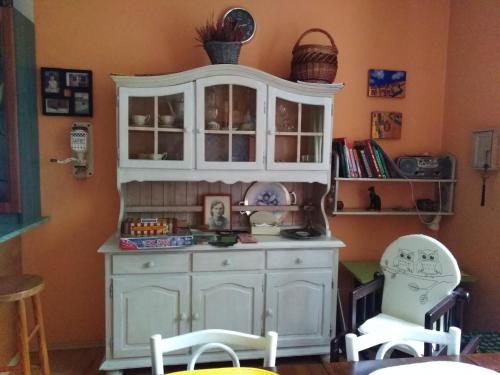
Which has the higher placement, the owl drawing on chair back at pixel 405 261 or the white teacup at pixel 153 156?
the white teacup at pixel 153 156

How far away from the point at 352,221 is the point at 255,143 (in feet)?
3.28

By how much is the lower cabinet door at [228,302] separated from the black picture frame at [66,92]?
1305 millimetres

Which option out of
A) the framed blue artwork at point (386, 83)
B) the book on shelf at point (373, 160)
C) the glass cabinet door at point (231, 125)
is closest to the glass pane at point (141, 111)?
the glass cabinet door at point (231, 125)

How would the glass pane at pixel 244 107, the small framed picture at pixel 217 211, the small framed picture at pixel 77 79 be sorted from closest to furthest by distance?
1. the glass pane at pixel 244 107
2. the small framed picture at pixel 77 79
3. the small framed picture at pixel 217 211

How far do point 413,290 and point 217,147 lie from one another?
1354 mm

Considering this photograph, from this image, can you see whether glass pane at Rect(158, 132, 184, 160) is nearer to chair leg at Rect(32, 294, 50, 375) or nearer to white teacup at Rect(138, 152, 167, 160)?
white teacup at Rect(138, 152, 167, 160)

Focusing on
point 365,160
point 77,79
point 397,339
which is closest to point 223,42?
point 77,79

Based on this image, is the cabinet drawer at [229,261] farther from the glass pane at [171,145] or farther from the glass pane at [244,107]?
the glass pane at [244,107]

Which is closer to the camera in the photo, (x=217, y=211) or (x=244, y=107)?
(x=244, y=107)

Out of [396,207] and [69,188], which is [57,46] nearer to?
[69,188]

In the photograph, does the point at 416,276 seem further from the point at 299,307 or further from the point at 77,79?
the point at 77,79

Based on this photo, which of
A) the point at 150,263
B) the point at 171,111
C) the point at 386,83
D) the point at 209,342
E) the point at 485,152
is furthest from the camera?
the point at 386,83

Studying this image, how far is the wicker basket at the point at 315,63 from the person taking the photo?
7.00 feet

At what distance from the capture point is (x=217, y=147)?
2.11m
